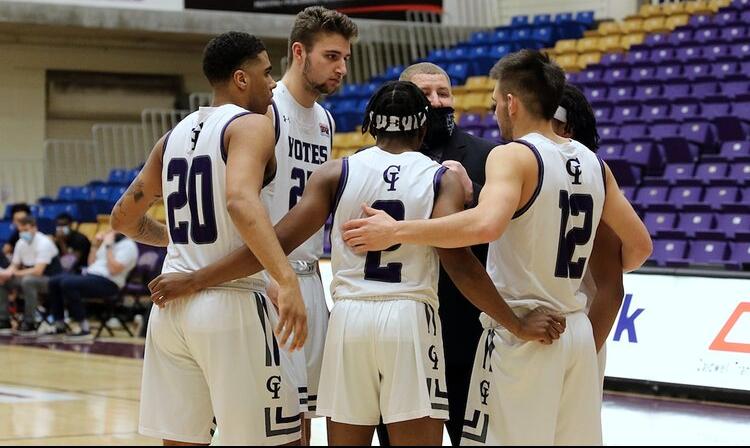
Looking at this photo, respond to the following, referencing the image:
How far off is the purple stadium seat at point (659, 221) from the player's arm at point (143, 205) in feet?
27.9

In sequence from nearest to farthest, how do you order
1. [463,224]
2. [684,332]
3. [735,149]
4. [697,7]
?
[463,224], [684,332], [735,149], [697,7]

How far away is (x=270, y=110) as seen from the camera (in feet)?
16.2

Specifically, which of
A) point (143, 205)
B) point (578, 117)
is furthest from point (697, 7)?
point (143, 205)

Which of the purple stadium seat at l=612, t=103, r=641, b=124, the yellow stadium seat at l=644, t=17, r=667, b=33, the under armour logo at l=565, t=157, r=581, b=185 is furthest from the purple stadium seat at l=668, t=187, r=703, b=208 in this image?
the under armour logo at l=565, t=157, r=581, b=185

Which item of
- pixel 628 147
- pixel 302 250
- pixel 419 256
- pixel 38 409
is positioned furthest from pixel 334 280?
pixel 628 147

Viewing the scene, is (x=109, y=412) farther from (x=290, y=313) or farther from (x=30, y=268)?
(x=30, y=268)

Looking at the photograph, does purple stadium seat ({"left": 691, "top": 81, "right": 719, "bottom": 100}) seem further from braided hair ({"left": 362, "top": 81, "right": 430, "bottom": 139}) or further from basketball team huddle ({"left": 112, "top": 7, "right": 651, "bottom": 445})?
braided hair ({"left": 362, "top": 81, "right": 430, "bottom": 139})

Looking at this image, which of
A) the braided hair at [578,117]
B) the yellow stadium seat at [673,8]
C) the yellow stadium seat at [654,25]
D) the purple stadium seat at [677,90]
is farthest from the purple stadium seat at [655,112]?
the braided hair at [578,117]

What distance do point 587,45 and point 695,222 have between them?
7526 millimetres

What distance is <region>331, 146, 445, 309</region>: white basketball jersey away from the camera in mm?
4082

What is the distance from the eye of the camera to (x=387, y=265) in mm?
4098

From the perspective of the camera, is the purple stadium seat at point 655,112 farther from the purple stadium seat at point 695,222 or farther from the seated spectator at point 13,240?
the seated spectator at point 13,240

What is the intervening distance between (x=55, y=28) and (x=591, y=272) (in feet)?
57.8

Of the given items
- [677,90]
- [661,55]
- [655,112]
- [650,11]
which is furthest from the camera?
[650,11]
